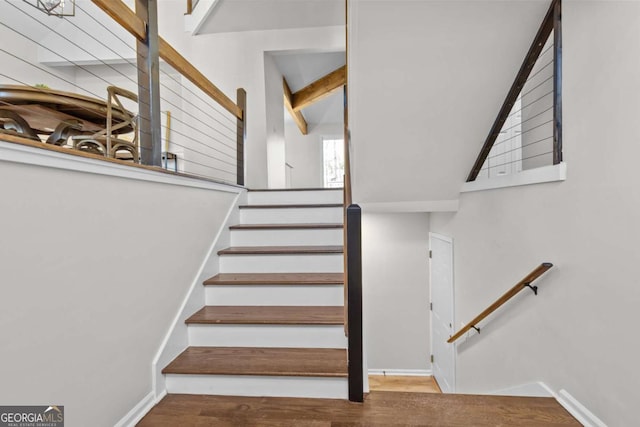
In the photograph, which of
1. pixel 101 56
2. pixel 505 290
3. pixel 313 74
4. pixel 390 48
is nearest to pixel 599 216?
pixel 505 290

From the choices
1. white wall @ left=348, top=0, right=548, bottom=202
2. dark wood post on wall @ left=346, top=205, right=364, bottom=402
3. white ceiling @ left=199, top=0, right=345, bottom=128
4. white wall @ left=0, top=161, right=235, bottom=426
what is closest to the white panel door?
white wall @ left=348, top=0, right=548, bottom=202

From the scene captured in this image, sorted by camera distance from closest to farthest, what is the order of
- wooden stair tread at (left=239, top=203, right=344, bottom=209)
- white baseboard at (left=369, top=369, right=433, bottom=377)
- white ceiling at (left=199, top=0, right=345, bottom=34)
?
wooden stair tread at (left=239, top=203, right=344, bottom=209) < white ceiling at (left=199, top=0, right=345, bottom=34) < white baseboard at (left=369, top=369, right=433, bottom=377)

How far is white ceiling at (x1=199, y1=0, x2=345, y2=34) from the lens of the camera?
12.5 feet

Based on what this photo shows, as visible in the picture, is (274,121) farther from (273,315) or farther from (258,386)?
(258,386)

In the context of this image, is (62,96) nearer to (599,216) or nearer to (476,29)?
(476,29)

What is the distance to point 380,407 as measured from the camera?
1522 millimetres

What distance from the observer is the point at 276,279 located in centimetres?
221

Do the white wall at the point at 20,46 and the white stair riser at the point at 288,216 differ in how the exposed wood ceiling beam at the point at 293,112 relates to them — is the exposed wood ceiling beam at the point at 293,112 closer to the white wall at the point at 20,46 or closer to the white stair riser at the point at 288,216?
the white wall at the point at 20,46

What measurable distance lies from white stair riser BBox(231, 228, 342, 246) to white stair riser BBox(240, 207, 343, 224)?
27 centimetres

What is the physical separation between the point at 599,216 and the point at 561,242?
29 centimetres

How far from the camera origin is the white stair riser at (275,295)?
2154 millimetres

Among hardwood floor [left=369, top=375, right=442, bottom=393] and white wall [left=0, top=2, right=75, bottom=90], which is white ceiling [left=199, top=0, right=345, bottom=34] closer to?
white wall [left=0, top=2, right=75, bottom=90]

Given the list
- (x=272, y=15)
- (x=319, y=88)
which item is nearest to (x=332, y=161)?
(x=319, y=88)

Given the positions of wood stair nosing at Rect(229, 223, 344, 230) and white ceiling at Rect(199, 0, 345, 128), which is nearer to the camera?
wood stair nosing at Rect(229, 223, 344, 230)
